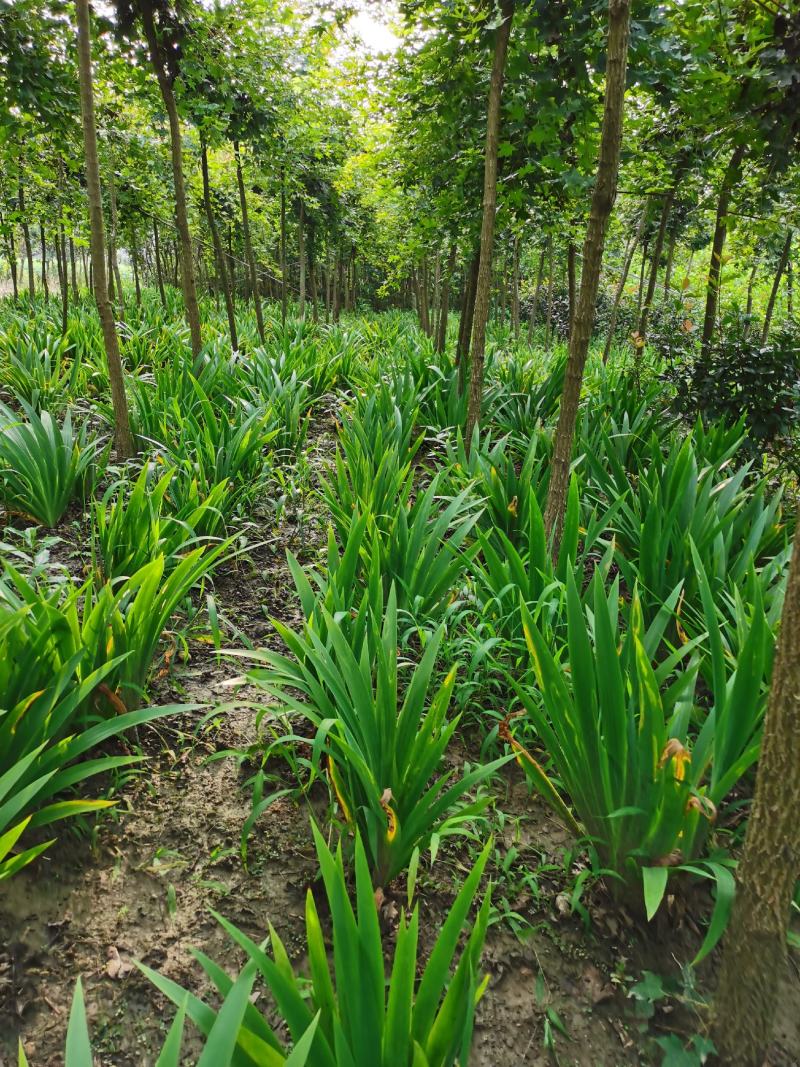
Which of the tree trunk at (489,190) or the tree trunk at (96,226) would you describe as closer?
the tree trunk at (96,226)

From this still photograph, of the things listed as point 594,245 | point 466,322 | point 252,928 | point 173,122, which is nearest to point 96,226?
point 173,122

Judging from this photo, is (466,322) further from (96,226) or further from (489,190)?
(96,226)

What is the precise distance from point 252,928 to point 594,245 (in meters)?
2.03

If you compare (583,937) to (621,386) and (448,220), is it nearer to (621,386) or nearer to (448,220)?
(621,386)

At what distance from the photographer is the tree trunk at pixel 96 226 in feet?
8.66

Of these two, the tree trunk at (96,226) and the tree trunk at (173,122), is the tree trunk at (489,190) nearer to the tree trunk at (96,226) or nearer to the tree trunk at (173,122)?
the tree trunk at (96,226)

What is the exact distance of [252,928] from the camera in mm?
1313

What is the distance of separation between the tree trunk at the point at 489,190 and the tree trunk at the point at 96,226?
5.72 ft

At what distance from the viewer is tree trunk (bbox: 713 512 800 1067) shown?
0.86 metres

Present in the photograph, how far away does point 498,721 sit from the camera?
1889 mm

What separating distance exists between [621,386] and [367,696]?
Answer: 387 centimetres

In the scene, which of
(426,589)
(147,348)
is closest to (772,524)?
(426,589)

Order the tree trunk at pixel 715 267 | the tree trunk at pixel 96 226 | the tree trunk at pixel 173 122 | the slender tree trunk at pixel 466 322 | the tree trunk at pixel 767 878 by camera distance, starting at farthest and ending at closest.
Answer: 1. the slender tree trunk at pixel 466 322
2. the tree trunk at pixel 715 267
3. the tree trunk at pixel 173 122
4. the tree trunk at pixel 96 226
5. the tree trunk at pixel 767 878

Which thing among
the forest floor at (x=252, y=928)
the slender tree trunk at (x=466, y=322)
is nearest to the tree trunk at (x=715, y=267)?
the slender tree trunk at (x=466, y=322)
